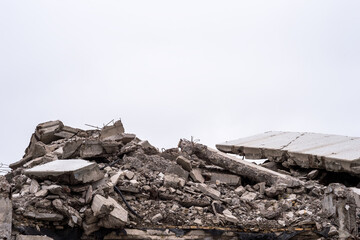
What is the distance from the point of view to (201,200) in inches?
288

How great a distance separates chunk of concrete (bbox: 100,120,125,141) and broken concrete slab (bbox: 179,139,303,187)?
144 centimetres

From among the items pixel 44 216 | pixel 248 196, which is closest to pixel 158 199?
A: pixel 248 196

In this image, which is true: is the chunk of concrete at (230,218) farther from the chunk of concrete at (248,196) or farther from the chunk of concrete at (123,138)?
the chunk of concrete at (123,138)

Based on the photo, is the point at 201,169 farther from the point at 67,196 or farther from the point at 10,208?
the point at 10,208

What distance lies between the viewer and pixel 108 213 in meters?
6.30

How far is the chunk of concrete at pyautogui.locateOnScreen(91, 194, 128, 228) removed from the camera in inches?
247

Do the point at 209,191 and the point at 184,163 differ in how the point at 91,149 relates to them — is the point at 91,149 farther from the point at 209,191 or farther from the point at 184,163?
the point at 209,191

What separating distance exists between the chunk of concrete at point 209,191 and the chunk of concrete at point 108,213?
5.41ft

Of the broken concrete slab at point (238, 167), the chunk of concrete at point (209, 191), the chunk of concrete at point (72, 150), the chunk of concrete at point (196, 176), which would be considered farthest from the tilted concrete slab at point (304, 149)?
the chunk of concrete at point (72, 150)

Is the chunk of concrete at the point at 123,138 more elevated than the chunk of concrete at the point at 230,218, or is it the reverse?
the chunk of concrete at the point at 123,138

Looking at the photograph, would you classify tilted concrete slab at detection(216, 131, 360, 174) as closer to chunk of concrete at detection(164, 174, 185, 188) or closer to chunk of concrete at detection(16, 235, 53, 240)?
chunk of concrete at detection(164, 174, 185, 188)

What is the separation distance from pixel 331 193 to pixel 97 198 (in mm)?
3775

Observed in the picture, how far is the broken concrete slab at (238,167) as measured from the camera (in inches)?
337

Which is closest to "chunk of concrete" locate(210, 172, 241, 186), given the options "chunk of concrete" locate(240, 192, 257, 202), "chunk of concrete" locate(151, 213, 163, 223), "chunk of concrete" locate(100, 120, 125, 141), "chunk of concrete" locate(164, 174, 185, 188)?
"chunk of concrete" locate(240, 192, 257, 202)
